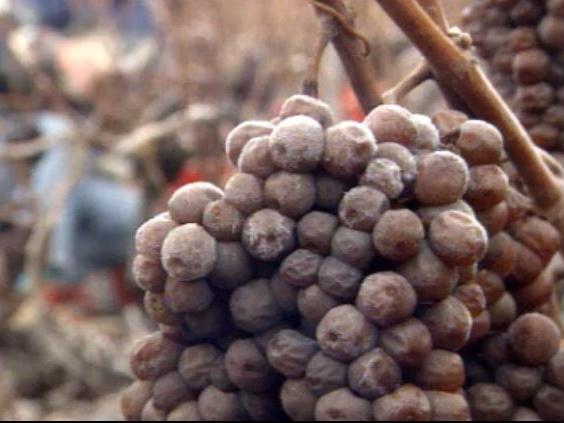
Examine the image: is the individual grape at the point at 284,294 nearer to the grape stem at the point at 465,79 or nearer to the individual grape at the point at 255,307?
the individual grape at the point at 255,307

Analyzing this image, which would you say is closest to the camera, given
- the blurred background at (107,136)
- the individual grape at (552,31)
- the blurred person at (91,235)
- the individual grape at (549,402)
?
the individual grape at (549,402)

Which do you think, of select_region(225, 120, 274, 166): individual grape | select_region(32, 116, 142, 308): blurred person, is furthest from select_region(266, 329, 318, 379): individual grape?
select_region(32, 116, 142, 308): blurred person

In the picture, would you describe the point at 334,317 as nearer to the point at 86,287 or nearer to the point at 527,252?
the point at 527,252

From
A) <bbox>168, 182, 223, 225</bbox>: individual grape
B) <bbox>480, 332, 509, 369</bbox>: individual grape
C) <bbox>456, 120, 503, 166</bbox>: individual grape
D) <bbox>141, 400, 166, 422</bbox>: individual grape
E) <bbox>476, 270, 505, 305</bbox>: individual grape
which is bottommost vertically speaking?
<bbox>480, 332, 509, 369</bbox>: individual grape

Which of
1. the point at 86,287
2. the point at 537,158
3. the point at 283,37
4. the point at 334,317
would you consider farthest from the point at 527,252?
the point at 86,287

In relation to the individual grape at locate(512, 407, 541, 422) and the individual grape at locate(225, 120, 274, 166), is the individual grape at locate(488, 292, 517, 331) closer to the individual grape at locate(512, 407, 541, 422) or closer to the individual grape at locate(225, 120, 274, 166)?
the individual grape at locate(512, 407, 541, 422)

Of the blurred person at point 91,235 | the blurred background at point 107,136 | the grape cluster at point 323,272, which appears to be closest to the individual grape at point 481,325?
the grape cluster at point 323,272

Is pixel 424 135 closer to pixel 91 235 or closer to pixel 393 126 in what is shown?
pixel 393 126
